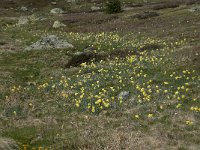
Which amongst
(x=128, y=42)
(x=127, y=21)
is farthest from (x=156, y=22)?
(x=128, y=42)

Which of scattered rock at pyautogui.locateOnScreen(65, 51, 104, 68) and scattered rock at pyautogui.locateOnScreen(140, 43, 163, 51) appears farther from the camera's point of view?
scattered rock at pyautogui.locateOnScreen(140, 43, 163, 51)

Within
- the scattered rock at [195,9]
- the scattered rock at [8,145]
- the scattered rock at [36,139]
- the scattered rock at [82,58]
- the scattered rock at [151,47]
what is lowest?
the scattered rock at [82,58]

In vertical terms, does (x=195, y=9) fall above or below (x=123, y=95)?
above

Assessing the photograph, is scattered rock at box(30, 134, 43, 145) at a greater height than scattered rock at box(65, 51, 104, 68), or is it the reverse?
scattered rock at box(30, 134, 43, 145)

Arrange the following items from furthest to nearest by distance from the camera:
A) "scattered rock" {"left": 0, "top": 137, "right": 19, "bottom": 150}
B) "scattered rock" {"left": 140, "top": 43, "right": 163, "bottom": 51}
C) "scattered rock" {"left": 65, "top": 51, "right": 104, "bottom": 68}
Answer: "scattered rock" {"left": 140, "top": 43, "right": 163, "bottom": 51}, "scattered rock" {"left": 65, "top": 51, "right": 104, "bottom": 68}, "scattered rock" {"left": 0, "top": 137, "right": 19, "bottom": 150}

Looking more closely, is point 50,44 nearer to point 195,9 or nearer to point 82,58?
point 82,58

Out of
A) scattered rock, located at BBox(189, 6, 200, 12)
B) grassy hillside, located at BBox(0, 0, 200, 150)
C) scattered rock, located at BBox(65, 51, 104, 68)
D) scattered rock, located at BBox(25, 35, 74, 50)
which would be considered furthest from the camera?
scattered rock, located at BBox(189, 6, 200, 12)

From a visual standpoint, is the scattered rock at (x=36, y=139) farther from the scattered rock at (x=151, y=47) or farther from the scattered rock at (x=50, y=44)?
the scattered rock at (x=50, y=44)

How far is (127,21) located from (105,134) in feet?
130

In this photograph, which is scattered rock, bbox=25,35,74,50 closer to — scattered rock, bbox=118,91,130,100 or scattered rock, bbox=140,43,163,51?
scattered rock, bbox=140,43,163,51

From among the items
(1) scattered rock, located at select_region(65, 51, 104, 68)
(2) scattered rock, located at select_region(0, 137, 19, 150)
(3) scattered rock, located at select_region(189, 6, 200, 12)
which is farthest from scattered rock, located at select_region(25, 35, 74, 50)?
(2) scattered rock, located at select_region(0, 137, 19, 150)

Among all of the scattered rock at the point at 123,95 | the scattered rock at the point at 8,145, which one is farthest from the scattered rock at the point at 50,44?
the scattered rock at the point at 8,145

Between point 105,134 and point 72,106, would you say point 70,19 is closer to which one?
point 72,106

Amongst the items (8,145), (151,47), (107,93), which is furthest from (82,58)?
(8,145)
